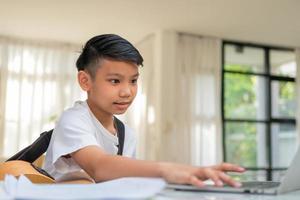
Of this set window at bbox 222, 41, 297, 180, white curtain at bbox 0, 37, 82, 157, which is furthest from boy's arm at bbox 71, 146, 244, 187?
window at bbox 222, 41, 297, 180

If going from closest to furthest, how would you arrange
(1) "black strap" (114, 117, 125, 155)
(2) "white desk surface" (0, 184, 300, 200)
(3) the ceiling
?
(2) "white desk surface" (0, 184, 300, 200)
(1) "black strap" (114, 117, 125, 155)
(3) the ceiling

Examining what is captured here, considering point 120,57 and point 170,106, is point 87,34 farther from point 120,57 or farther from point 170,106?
point 120,57

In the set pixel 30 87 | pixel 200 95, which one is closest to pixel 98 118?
pixel 200 95

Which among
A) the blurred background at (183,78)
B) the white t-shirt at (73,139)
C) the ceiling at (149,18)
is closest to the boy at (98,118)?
the white t-shirt at (73,139)

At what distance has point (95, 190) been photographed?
0.52 metres

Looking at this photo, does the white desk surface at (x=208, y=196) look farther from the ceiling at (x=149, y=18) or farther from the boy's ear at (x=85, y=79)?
the ceiling at (x=149, y=18)

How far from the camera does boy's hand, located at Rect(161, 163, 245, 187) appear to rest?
64 centimetres

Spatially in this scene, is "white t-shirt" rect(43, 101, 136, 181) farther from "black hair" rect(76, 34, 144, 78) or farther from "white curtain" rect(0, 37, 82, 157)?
"white curtain" rect(0, 37, 82, 157)

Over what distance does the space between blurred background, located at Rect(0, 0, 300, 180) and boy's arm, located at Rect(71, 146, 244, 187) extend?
13.4 ft

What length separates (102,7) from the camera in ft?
15.4

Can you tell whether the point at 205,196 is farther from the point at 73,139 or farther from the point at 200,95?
the point at 200,95

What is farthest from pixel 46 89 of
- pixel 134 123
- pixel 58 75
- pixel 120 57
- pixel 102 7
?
pixel 120 57

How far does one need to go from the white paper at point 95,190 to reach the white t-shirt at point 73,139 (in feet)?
0.99

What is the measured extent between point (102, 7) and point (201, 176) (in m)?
4.28
